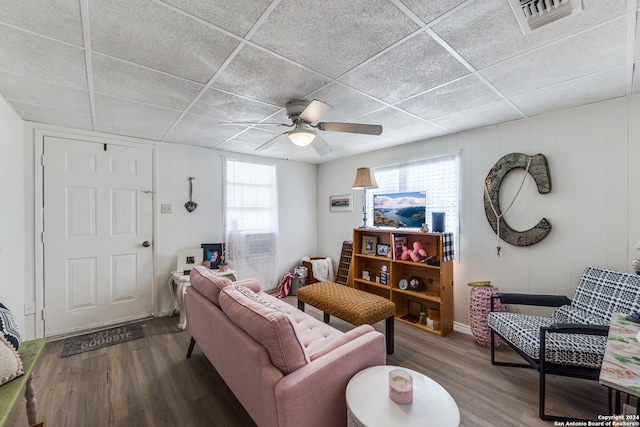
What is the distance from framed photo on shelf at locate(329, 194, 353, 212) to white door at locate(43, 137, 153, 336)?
111 inches

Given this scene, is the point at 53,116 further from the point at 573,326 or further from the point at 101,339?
the point at 573,326

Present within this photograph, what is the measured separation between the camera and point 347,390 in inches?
54.5

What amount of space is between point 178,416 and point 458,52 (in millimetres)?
3024

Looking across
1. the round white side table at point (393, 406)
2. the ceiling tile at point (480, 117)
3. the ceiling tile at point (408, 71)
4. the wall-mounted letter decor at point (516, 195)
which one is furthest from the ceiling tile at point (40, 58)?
the wall-mounted letter decor at point (516, 195)

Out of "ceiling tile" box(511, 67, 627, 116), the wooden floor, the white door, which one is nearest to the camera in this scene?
the wooden floor

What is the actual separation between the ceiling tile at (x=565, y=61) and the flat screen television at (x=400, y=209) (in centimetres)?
163

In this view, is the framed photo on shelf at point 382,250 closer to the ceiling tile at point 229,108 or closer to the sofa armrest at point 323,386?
the sofa armrest at point 323,386

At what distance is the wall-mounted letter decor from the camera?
2.59 metres

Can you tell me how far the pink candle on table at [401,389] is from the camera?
4.22 feet

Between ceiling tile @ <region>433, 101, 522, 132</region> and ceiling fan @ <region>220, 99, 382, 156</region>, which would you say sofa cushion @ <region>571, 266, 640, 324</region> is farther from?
ceiling fan @ <region>220, 99, 382, 156</region>

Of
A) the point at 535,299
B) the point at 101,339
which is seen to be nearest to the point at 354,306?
the point at 535,299

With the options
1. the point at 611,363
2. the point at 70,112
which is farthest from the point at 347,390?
the point at 70,112

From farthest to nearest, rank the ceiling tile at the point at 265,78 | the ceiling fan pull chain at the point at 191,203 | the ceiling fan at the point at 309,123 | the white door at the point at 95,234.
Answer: the ceiling fan pull chain at the point at 191,203
the white door at the point at 95,234
the ceiling fan at the point at 309,123
the ceiling tile at the point at 265,78

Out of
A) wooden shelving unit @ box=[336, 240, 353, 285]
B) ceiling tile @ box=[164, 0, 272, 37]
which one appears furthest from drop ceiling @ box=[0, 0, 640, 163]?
wooden shelving unit @ box=[336, 240, 353, 285]
